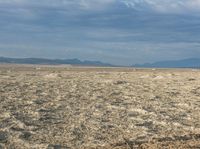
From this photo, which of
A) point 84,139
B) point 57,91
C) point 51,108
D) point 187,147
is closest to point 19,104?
point 51,108

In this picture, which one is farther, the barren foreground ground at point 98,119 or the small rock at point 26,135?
the small rock at point 26,135

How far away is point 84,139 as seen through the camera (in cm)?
1600

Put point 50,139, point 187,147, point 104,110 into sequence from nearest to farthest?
point 187,147 → point 50,139 → point 104,110

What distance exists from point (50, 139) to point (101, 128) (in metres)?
2.37

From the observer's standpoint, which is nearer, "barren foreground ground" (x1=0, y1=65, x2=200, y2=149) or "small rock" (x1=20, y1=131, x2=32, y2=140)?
"barren foreground ground" (x1=0, y1=65, x2=200, y2=149)

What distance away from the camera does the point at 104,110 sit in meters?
21.5

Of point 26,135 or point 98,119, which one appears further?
point 98,119

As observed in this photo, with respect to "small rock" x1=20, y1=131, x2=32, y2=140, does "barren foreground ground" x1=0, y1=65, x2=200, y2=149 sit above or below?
above

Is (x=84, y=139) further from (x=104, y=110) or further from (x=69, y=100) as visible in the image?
(x=69, y=100)

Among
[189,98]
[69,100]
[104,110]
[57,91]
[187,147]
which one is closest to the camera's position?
[187,147]

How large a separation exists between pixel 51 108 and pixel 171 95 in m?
7.71

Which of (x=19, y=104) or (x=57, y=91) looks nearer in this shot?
(x=19, y=104)

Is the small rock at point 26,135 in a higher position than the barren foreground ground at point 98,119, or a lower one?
lower

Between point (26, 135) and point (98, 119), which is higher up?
point (98, 119)
